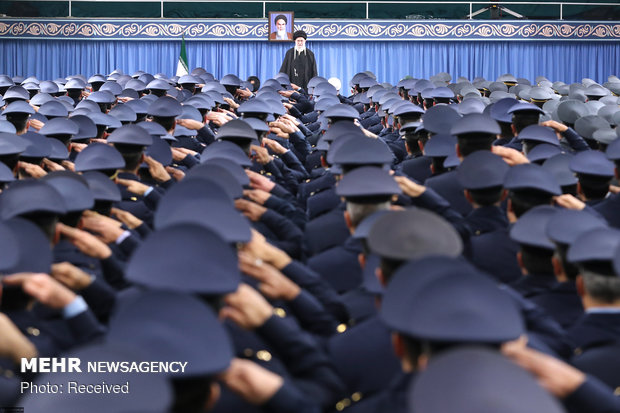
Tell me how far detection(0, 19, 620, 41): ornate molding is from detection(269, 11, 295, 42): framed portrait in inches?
8.6

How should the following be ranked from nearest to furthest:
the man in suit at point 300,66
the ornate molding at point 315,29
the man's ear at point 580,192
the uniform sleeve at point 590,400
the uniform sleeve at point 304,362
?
the uniform sleeve at point 590,400
the uniform sleeve at point 304,362
the man's ear at point 580,192
the man in suit at point 300,66
the ornate molding at point 315,29

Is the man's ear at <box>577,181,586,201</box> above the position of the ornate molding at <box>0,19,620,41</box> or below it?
below

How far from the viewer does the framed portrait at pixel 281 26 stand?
48.3 feet

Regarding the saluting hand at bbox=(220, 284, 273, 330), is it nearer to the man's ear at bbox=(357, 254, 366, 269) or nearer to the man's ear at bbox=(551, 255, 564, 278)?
the man's ear at bbox=(357, 254, 366, 269)

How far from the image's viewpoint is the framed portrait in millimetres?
14724

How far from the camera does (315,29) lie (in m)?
15.2

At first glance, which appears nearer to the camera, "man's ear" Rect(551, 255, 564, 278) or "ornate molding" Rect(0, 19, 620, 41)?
"man's ear" Rect(551, 255, 564, 278)

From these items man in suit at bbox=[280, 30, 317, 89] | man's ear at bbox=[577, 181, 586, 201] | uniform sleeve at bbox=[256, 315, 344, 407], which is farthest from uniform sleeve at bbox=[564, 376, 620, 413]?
man in suit at bbox=[280, 30, 317, 89]

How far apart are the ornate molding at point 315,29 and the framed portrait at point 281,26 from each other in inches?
8.6

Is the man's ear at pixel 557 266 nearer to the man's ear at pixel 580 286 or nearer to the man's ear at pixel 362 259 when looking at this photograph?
the man's ear at pixel 580 286

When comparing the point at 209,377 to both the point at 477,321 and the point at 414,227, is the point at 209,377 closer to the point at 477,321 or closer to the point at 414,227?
the point at 477,321

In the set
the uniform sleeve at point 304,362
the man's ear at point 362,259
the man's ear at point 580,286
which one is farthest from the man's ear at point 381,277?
the man's ear at point 580,286

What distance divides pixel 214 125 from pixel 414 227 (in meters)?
5.52

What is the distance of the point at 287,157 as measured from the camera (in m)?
6.50
